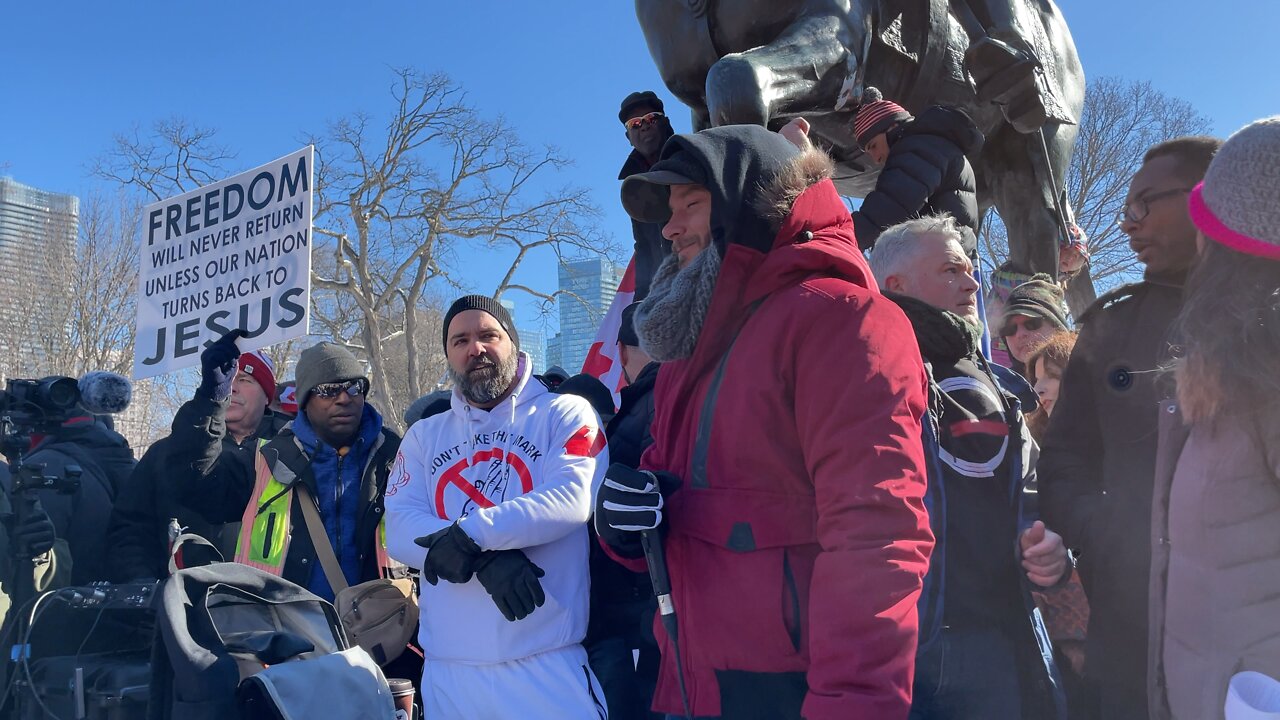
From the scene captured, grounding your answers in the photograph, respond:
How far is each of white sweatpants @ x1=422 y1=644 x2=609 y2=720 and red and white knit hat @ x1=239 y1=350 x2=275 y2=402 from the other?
2.56 metres

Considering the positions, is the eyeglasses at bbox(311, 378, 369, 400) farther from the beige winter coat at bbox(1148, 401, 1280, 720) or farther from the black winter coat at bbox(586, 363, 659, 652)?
the beige winter coat at bbox(1148, 401, 1280, 720)

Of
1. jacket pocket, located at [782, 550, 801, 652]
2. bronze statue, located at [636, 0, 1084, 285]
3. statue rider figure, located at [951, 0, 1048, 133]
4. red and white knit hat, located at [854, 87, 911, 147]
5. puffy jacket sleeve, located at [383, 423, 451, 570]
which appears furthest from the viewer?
statue rider figure, located at [951, 0, 1048, 133]

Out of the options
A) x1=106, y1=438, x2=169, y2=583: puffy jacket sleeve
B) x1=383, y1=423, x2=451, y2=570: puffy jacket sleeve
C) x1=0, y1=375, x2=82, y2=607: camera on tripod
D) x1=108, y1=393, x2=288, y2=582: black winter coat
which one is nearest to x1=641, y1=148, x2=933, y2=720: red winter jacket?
x1=383, y1=423, x2=451, y2=570: puffy jacket sleeve

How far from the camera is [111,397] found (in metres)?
4.81

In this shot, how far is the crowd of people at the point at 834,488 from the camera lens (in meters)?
1.70

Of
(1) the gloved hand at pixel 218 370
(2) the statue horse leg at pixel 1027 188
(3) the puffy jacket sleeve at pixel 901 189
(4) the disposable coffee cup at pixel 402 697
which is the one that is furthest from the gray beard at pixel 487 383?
(2) the statue horse leg at pixel 1027 188

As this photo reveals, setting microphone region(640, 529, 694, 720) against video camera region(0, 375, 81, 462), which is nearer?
microphone region(640, 529, 694, 720)

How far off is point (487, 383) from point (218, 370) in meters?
1.38

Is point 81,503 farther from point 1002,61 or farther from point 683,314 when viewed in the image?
point 1002,61

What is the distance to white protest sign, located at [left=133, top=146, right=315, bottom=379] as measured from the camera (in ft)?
16.4

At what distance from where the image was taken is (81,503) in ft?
14.7

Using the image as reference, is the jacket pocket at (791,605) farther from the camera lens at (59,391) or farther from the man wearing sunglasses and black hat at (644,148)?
the camera lens at (59,391)

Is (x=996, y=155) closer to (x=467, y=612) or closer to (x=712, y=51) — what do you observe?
(x=712, y=51)

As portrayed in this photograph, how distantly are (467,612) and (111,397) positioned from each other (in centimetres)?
281
